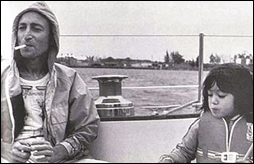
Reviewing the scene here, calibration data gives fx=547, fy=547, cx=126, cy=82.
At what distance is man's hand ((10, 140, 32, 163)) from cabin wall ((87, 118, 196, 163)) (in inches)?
10.4

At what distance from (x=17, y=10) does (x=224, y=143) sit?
1.00 metres

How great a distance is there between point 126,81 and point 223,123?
447 millimetres

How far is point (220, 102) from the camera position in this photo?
227cm

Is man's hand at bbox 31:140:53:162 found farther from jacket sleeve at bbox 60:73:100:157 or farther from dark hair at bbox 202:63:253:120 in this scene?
dark hair at bbox 202:63:253:120

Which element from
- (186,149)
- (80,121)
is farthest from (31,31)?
(186,149)

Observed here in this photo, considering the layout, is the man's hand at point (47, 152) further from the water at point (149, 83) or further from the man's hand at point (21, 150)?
the water at point (149, 83)

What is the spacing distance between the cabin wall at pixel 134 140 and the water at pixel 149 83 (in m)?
0.07

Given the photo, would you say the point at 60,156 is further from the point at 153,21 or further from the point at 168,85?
the point at 153,21

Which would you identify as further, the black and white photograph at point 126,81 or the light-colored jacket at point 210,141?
the light-colored jacket at point 210,141

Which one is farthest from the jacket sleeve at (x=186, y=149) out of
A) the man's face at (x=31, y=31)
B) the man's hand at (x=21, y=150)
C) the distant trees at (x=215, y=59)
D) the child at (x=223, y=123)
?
the man's face at (x=31, y=31)

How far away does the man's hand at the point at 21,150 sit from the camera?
2.20 meters

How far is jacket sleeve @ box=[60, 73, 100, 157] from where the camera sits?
2.21 meters

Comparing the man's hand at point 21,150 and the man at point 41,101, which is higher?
the man at point 41,101

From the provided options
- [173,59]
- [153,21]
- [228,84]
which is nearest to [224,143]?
[228,84]
